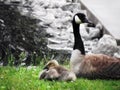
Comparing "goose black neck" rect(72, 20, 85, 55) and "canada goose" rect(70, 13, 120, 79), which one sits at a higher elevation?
"goose black neck" rect(72, 20, 85, 55)

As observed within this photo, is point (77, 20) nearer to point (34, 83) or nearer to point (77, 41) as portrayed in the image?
point (77, 41)

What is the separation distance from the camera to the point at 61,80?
10.8 metres

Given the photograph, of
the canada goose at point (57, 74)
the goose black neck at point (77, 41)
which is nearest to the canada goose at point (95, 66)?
the goose black neck at point (77, 41)

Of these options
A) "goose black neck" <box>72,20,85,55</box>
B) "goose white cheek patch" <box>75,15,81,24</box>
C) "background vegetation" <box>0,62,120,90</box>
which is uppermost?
"goose white cheek patch" <box>75,15,81,24</box>

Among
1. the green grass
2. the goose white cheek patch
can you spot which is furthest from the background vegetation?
the goose white cheek patch

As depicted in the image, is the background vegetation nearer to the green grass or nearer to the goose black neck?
the green grass

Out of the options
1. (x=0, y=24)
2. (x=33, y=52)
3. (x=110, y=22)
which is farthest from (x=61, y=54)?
(x=0, y=24)

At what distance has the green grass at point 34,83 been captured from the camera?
10148 mm

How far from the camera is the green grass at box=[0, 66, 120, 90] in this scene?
10.1 m

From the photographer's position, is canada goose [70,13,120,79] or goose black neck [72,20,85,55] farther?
goose black neck [72,20,85,55]

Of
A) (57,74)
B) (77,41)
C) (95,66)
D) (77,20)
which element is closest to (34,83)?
(57,74)

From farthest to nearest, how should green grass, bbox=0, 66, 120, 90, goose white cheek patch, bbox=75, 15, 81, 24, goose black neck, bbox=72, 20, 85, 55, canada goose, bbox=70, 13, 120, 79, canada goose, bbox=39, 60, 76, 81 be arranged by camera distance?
goose white cheek patch, bbox=75, 15, 81, 24 < goose black neck, bbox=72, 20, 85, 55 < canada goose, bbox=70, 13, 120, 79 < canada goose, bbox=39, 60, 76, 81 < green grass, bbox=0, 66, 120, 90

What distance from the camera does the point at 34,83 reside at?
10477 millimetres

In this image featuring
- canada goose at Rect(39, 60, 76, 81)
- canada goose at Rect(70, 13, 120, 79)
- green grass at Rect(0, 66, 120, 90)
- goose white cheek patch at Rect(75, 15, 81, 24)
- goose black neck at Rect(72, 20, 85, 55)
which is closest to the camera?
green grass at Rect(0, 66, 120, 90)
